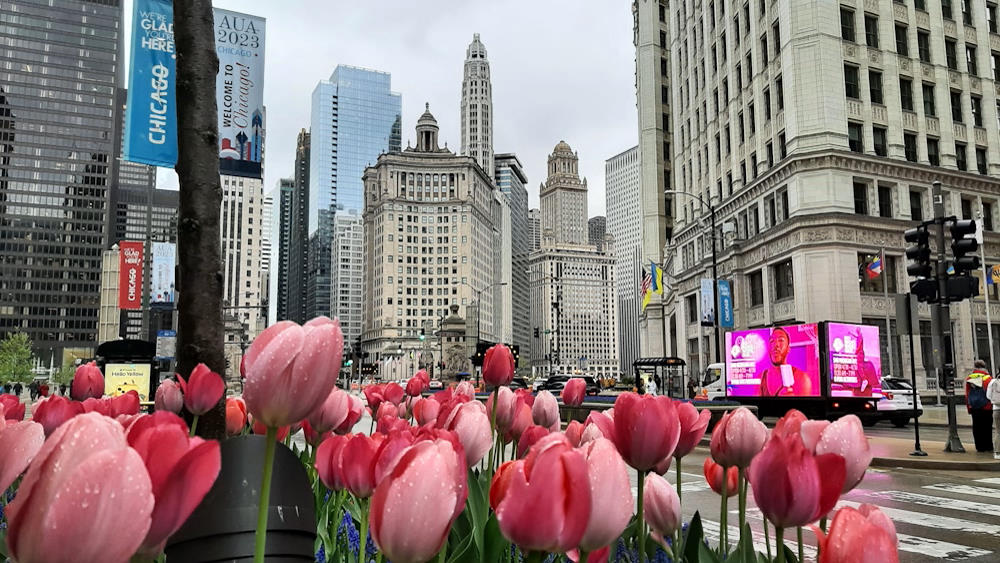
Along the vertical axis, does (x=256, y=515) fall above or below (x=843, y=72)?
below

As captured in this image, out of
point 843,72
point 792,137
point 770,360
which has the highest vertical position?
point 843,72

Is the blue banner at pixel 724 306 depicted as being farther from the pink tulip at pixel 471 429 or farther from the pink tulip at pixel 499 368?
the pink tulip at pixel 471 429

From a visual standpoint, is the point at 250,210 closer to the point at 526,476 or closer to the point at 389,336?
the point at 389,336

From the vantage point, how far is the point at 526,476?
1.08 metres

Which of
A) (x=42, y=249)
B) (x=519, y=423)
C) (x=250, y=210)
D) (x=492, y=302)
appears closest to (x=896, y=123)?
(x=519, y=423)

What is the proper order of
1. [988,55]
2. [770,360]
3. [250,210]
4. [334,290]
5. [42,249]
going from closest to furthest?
[770,360] → [988,55] → [250,210] → [42,249] → [334,290]

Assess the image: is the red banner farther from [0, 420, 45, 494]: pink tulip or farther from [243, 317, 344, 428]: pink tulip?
[243, 317, 344, 428]: pink tulip

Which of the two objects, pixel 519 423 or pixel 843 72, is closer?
pixel 519 423

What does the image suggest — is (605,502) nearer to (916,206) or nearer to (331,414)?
(331,414)

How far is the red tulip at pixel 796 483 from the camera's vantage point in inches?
51.4

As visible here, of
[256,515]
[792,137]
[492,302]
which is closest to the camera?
[256,515]

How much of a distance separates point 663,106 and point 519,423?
6896 cm

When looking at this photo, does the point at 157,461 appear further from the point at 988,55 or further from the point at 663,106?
the point at 663,106

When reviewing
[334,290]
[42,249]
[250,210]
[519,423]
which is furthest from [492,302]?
[519,423]
